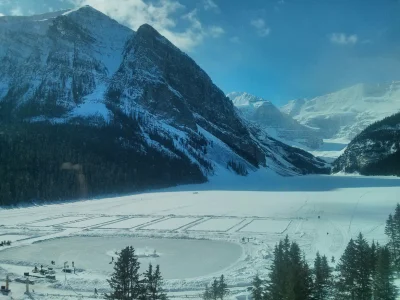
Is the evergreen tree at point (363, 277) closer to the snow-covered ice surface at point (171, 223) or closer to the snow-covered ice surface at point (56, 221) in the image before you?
the snow-covered ice surface at point (171, 223)

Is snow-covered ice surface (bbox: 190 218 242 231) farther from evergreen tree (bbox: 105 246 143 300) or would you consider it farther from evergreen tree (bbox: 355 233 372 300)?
evergreen tree (bbox: 105 246 143 300)

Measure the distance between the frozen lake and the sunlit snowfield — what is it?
0.38ft

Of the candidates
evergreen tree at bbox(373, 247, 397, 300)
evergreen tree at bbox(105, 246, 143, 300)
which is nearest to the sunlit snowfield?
evergreen tree at bbox(373, 247, 397, 300)

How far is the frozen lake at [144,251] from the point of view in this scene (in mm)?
48344

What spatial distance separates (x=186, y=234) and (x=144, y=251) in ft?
45.2

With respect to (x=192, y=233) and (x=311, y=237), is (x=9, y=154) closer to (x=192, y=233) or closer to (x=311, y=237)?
(x=192, y=233)

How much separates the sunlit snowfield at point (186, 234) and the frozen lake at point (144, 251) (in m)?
0.12

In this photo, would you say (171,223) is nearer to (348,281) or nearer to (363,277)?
(348,281)

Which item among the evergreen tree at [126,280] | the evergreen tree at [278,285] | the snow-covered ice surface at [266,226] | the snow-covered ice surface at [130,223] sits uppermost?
the evergreen tree at [126,280]

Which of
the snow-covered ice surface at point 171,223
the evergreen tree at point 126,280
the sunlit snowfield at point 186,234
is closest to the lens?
the evergreen tree at point 126,280

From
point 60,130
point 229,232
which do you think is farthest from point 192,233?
point 60,130

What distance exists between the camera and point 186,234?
224 feet

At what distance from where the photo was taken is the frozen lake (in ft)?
159

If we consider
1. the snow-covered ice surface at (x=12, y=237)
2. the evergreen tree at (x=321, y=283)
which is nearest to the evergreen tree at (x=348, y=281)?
the evergreen tree at (x=321, y=283)
